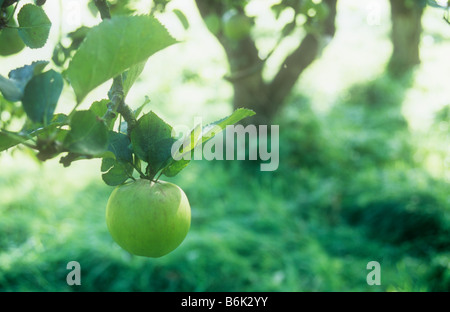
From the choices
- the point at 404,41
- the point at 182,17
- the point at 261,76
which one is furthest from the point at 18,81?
the point at 404,41

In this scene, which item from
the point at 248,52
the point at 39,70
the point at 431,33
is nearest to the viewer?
the point at 39,70

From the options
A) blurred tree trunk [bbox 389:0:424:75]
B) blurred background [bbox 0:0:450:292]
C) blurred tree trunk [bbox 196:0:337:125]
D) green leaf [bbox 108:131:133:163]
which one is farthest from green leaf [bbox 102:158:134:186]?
blurred tree trunk [bbox 389:0:424:75]

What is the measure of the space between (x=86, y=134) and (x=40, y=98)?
0.14 ft

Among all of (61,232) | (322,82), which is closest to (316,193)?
(61,232)

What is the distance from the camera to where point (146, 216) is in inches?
14.7

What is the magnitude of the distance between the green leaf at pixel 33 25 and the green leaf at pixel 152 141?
5.8 inches

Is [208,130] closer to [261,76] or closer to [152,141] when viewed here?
[152,141]

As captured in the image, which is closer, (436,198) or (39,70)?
(39,70)

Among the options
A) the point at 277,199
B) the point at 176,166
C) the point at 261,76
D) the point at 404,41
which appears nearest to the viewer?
the point at 176,166

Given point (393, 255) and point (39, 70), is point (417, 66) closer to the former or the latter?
point (393, 255)

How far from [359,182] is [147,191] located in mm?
2093

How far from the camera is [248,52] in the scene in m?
2.27

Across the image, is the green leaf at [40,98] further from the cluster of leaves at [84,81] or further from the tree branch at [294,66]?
the tree branch at [294,66]

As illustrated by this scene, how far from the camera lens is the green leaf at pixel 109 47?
29 centimetres
